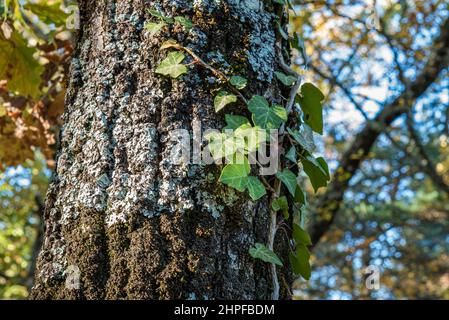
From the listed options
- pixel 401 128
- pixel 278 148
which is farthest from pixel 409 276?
pixel 278 148

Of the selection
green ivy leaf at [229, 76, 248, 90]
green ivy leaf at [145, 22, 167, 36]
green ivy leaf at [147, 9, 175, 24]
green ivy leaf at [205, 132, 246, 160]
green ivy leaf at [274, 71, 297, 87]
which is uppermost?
green ivy leaf at [147, 9, 175, 24]

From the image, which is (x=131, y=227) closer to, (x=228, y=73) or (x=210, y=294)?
(x=210, y=294)

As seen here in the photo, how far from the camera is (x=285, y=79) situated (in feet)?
4.51

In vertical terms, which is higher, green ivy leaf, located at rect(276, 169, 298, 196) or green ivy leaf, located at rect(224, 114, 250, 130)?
green ivy leaf, located at rect(224, 114, 250, 130)

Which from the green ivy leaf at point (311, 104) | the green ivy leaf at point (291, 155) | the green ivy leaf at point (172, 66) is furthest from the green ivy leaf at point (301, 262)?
the green ivy leaf at point (172, 66)

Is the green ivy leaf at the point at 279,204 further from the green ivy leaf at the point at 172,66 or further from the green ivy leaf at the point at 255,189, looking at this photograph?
the green ivy leaf at the point at 172,66

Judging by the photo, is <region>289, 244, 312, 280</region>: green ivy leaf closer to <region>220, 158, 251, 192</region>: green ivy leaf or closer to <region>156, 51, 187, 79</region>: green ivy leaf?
<region>220, 158, 251, 192</region>: green ivy leaf

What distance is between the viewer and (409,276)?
7914 millimetres

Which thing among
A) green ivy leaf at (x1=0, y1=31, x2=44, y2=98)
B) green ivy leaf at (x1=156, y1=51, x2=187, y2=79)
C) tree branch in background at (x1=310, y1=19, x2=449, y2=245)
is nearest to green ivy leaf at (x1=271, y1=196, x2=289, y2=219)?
green ivy leaf at (x1=156, y1=51, x2=187, y2=79)

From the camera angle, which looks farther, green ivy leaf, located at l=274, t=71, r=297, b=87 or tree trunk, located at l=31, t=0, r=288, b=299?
green ivy leaf, located at l=274, t=71, r=297, b=87

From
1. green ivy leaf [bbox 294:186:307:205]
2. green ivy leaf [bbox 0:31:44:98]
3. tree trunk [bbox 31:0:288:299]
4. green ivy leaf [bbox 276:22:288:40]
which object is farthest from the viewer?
green ivy leaf [bbox 0:31:44:98]

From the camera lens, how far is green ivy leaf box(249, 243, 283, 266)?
3.88 ft

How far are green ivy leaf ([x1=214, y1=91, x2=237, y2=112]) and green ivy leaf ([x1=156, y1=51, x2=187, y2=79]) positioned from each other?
99mm
